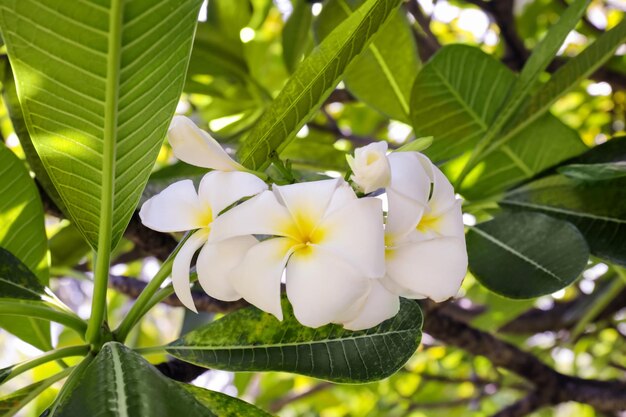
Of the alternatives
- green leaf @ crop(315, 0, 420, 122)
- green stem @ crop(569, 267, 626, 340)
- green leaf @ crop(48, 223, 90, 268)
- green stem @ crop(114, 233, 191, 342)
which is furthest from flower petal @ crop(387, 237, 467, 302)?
green stem @ crop(569, 267, 626, 340)

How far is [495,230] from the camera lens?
0.81m

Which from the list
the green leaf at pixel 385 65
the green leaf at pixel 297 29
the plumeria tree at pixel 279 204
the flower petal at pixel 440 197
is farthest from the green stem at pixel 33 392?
the green leaf at pixel 297 29

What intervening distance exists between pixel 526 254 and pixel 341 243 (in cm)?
36

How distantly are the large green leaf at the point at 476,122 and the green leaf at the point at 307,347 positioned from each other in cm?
33

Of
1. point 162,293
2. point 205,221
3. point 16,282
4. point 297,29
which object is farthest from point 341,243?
point 297,29

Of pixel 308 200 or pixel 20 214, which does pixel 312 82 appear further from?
pixel 20 214

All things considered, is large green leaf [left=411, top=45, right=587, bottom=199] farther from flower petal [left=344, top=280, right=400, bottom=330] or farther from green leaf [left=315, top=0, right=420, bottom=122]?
flower petal [left=344, top=280, right=400, bottom=330]

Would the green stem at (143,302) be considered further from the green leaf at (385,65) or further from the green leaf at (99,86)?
the green leaf at (385,65)

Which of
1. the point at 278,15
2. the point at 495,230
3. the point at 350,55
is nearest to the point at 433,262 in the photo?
the point at 350,55

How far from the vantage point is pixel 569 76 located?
2.66 ft

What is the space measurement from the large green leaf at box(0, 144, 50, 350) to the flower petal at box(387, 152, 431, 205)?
14.1 inches

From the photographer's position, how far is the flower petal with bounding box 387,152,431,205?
50 cm

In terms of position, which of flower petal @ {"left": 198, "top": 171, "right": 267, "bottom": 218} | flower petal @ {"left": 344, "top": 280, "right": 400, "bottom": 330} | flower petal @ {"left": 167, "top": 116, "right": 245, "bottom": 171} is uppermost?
flower petal @ {"left": 167, "top": 116, "right": 245, "bottom": 171}

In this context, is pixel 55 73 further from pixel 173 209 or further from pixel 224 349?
pixel 224 349
